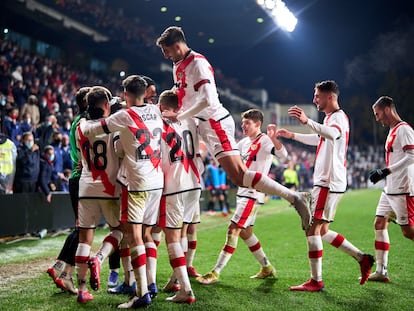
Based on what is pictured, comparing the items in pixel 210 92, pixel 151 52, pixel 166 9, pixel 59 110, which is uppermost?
pixel 166 9

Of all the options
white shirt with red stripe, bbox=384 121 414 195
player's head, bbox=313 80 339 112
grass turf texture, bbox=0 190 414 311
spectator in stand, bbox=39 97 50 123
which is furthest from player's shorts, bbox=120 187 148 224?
spectator in stand, bbox=39 97 50 123

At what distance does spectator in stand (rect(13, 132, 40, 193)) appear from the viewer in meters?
11.6

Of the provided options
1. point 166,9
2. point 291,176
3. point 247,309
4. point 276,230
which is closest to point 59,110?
point 276,230

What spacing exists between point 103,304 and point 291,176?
752 inches

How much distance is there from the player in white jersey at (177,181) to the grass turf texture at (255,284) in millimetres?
380

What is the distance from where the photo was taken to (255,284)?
6.34m

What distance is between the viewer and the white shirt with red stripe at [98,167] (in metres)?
5.34

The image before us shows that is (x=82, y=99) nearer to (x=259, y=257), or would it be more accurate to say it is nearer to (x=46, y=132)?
(x=259, y=257)

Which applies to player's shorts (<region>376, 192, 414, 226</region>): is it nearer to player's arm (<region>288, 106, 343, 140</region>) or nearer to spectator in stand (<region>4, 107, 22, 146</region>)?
player's arm (<region>288, 106, 343, 140</region>)

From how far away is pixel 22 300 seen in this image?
537cm

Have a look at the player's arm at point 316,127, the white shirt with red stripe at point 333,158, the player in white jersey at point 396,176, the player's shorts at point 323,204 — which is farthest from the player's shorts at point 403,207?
the player's arm at point 316,127

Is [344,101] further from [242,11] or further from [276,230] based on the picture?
[276,230]

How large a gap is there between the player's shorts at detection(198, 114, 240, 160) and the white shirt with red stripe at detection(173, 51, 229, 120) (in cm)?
7

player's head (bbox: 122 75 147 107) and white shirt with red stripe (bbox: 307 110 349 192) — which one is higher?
player's head (bbox: 122 75 147 107)
